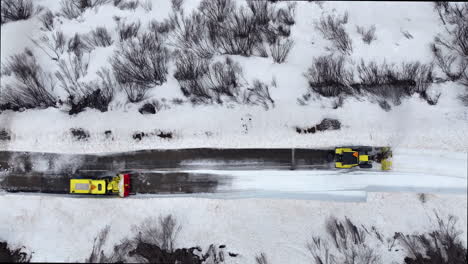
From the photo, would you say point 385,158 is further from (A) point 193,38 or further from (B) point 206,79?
(A) point 193,38

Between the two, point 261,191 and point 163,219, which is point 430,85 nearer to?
point 261,191

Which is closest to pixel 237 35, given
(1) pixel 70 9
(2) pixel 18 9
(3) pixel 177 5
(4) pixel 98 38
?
(3) pixel 177 5

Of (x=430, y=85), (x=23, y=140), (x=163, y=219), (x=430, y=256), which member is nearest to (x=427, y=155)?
(x=430, y=85)

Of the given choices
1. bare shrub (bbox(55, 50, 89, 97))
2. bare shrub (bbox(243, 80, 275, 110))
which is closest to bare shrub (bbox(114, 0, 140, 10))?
bare shrub (bbox(55, 50, 89, 97))

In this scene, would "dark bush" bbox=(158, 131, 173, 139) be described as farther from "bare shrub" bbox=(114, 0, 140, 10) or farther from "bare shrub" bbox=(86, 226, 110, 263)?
"bare shrub" bbox=(114, 0, 140, 10)

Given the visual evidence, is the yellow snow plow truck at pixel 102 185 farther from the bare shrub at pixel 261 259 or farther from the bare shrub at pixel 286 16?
the bare shrub at pixel 286 16

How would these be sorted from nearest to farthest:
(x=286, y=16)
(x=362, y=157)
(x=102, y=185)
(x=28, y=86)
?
(x=102, y=185), (x=362, y=157), (x=28, y=86), (x=286, y=16)
